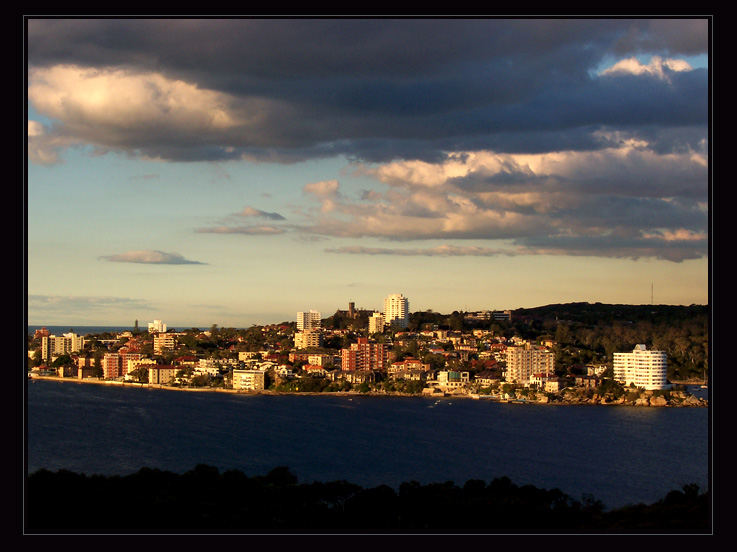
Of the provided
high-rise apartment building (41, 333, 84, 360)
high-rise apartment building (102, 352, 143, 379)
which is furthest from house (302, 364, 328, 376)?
high-rise apartment building (41, 333, 84, 360)

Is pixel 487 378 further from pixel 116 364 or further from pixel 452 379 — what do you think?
pixel 116 364

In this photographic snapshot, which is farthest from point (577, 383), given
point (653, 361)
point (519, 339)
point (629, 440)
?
point (629, 440)

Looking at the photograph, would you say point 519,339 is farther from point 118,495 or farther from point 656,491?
point 118,495

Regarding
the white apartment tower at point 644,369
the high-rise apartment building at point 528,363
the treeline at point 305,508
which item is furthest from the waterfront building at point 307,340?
the treeline at point 305,508

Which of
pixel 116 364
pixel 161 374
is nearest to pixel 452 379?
pixel 161 374

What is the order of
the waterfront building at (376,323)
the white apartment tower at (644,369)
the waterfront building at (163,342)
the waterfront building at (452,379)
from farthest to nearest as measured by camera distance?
the waterfront building at (376,323) < the waterfront building at (163,342) < the waterfront building at (452,379) < the white apartment tower at (644,369)

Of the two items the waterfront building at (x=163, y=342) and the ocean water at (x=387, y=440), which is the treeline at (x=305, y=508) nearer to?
the ocean water at (x=387, y=440)
